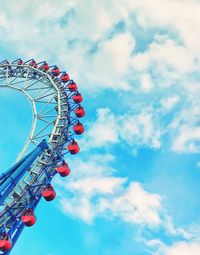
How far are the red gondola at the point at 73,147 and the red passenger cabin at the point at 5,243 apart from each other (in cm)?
833

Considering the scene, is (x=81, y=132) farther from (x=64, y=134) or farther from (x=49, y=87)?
(x=49, y=87)

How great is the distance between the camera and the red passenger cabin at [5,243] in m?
23.5

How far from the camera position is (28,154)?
28.4 metres

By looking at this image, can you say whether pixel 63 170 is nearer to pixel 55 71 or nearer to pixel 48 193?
pixel 48 193

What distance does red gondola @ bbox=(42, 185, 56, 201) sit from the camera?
88.0 feet

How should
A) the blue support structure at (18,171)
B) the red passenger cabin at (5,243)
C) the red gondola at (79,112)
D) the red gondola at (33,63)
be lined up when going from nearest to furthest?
the red passenger cabin at (5,243) < the blue support structure at (18,171) < the red gondola at (79,112) < the red gondola at (33,63)

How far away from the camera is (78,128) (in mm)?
31984

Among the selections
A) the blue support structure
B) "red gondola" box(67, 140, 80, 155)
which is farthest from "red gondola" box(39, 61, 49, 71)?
the blue support structure

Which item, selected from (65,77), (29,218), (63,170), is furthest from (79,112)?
(29,218)

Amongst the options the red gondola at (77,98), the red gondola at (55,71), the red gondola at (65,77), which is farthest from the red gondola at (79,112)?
the red gondola at (55,71)

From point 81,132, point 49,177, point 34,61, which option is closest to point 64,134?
point 81,132

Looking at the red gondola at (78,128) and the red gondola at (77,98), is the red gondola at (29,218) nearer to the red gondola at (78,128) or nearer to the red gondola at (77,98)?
the red gondola at (78,128)

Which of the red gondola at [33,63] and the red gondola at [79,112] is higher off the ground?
the red gondola at [33,63]

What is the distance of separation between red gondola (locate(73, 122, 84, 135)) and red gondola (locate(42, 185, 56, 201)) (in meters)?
6.09
